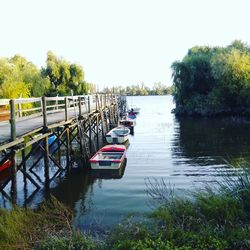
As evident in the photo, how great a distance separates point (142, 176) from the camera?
17.1 meters

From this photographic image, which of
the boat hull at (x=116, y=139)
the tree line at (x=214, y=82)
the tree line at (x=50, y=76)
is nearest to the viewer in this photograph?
the boat hull at (x=116, y=139)

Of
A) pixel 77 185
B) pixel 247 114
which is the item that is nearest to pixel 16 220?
pixel 77 185

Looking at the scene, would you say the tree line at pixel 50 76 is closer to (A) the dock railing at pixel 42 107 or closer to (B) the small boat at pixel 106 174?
(A) the dock railing at pixel 42 107

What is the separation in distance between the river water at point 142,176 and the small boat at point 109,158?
0.46 meters

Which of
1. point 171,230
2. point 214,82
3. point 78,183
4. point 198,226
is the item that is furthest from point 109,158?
point 214,82

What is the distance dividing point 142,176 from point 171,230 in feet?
32.0

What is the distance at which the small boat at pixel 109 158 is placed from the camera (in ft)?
56.2

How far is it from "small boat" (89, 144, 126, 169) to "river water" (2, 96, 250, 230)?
46cm

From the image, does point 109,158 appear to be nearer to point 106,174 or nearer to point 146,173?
point 106,174

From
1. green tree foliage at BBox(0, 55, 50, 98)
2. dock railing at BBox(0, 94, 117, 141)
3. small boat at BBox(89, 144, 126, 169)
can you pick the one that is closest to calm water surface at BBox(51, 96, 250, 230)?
small boat at BBox(89, 144, 126, 169)

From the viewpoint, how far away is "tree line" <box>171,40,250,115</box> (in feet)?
148

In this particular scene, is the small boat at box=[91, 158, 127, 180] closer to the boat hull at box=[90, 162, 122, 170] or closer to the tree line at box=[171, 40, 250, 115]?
A: the boat hull at box=[90, 162, 122, 170]

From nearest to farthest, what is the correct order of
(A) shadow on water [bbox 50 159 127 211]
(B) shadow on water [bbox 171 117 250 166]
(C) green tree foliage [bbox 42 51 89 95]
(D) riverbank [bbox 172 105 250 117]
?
1. (A) shadow on water [bbox 50 159 127 211]
2. (B) shadow on water [bbox 171 117 250 166]
3. (D) riverbank [bbox 172 105 250 117]
4. (C) green tree foliage [bbox 42 51 89 95]

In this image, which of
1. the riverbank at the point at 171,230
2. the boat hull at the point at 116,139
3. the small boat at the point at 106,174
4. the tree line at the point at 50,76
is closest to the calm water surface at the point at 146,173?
the small boat at the point at 106,174
